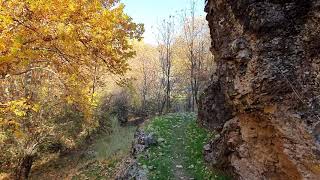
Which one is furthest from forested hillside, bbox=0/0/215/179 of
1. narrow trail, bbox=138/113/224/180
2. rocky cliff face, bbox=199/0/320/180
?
rocky cliff face, bbox=199/0/320/180

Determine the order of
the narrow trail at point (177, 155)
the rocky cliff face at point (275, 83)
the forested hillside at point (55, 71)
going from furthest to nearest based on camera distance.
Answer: the narrow trail at point (177, 155) → the forested hillside at point (55, 71) → the rocky cliff face at point (275, 83)

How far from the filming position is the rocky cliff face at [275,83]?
5477 mm

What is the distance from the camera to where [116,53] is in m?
9.20

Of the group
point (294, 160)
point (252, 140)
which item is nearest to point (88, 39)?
point (252, 140)

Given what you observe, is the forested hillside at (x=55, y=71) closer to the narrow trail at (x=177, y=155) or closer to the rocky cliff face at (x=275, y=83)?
the narrow trail at (x=177, y=155)

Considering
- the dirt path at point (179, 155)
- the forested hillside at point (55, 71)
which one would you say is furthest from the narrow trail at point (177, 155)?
the forested hillside at point (55, 71)

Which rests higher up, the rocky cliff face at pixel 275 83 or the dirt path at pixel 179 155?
the rocky cliff face at pixel 275 83

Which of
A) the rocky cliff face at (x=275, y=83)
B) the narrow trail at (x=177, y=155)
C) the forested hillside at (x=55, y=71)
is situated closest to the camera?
the rocky cliff face at (x=275, y=83)

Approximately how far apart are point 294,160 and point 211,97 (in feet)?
34.6

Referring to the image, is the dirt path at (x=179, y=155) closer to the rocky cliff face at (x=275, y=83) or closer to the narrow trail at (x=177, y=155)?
the narrow trail at (x=177, y=155)

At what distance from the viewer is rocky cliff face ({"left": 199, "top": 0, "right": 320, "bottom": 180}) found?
18.0 feet

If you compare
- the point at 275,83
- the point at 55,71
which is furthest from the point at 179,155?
the point at 275,83

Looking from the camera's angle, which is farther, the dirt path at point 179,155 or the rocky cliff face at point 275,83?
the dirt path at point 179,155

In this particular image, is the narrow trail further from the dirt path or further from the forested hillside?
the forested hillside
